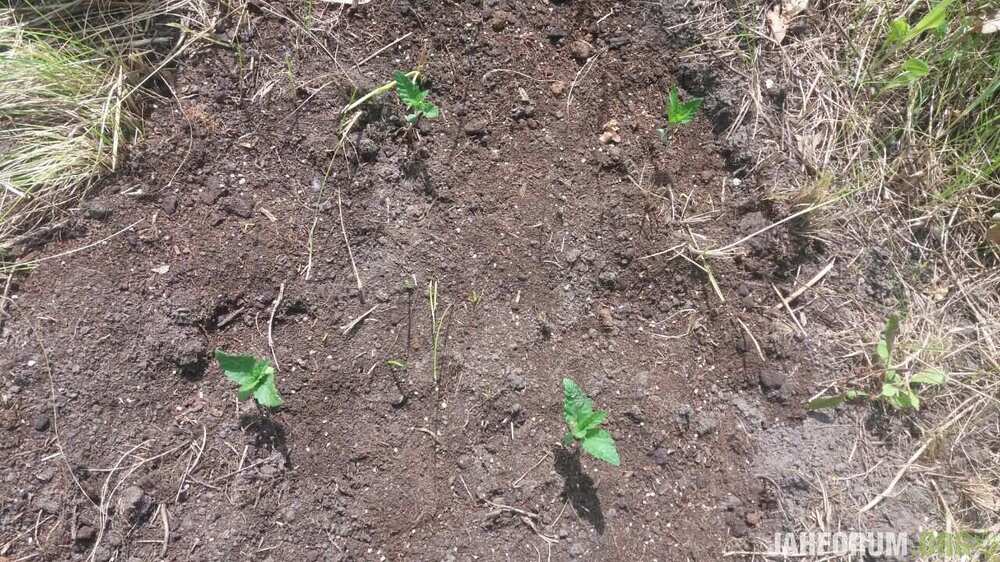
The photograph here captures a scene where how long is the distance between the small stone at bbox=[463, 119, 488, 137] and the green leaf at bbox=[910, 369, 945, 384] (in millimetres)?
1697

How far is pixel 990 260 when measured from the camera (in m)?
1.99

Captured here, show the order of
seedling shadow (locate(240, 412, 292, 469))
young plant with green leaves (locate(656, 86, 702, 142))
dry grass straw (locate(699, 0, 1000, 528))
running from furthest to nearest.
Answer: dry grass straw (locate(699, 0, 1000, 528)), young plant with green leaves (locate(656, 86, 702, 142)), seedling shadow (locate(240, 412, 292, 469))

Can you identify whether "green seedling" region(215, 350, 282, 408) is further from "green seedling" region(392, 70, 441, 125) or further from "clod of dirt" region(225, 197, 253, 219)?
"green seedling" region(392, 70, 441, 125)

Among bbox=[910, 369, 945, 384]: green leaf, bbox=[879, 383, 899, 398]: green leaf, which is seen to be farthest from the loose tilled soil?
bbox=[910, 369, 945, 384]: green leaf

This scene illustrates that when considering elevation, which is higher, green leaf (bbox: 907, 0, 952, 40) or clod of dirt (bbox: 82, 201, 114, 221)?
green leaf (bbox: 907, 0, 952, 40)

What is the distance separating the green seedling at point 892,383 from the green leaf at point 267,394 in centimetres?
171

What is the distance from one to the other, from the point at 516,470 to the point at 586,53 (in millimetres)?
1458

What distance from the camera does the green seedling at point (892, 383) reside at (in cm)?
178

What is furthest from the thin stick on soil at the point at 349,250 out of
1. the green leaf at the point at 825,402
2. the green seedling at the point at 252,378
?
the green leaf at the point at 825,402

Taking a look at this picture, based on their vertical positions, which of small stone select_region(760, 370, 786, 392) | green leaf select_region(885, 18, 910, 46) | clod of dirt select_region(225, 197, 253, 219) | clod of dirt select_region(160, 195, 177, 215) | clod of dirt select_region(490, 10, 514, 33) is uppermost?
clod of dirt select_region(490, 10, 514, 33)

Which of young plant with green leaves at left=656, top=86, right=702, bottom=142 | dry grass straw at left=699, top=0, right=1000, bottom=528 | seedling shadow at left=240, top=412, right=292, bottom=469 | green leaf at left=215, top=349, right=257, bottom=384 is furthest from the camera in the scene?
dry grass straw at left=699, top=0, right=1000, bottom=528

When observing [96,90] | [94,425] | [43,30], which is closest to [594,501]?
[94,425]

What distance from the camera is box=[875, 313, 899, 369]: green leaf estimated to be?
178cm

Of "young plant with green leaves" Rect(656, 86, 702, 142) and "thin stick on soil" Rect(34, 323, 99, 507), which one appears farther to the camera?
"young plant with green leaves" Rect(656, 86, 702, 142)
